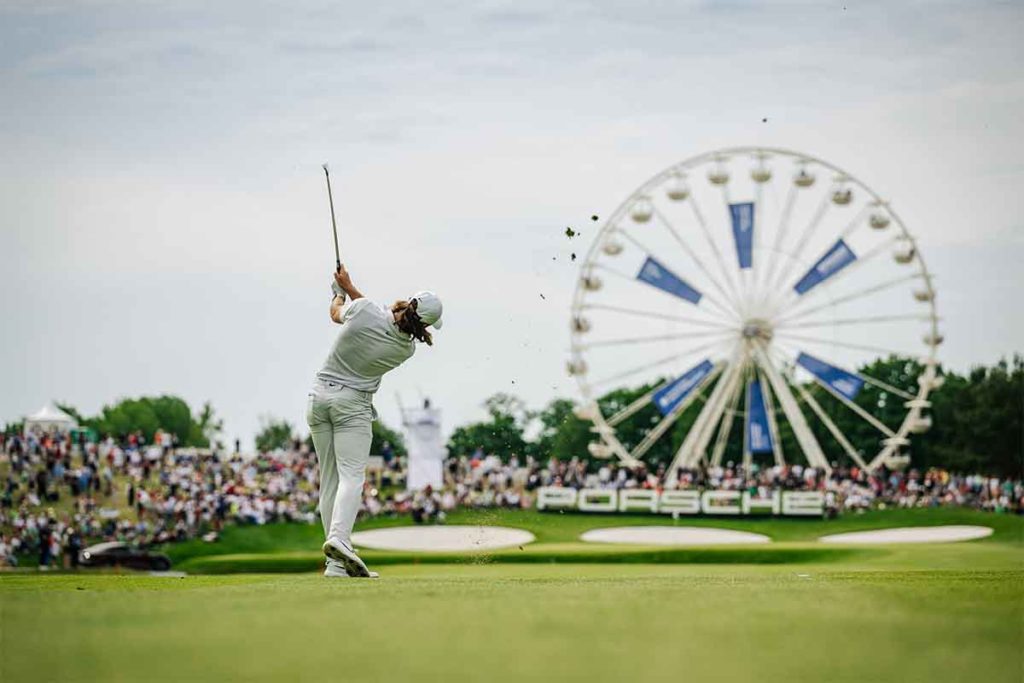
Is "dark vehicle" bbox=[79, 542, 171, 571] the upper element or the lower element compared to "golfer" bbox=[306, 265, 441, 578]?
lower

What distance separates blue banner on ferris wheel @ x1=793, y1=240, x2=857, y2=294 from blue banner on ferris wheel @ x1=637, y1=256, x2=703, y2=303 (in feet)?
12.3

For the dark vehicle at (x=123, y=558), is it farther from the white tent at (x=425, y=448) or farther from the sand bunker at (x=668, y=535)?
the sand bunker at (x=668, y=535)

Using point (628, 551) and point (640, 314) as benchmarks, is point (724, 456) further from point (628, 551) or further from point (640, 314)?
point (628, 551)

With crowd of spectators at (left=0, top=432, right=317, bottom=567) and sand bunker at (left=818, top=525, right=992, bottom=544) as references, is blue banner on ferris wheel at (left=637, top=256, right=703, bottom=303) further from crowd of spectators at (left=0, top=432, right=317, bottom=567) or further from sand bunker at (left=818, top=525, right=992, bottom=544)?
crowd of spectators at (left=0, top=432, right=317, bottom=567)

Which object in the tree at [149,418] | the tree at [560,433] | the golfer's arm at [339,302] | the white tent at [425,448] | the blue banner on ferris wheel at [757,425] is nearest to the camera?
the golfer's arm at [339,302]

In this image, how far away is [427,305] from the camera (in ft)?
42.1

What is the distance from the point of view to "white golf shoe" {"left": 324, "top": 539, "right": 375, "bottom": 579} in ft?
41.4

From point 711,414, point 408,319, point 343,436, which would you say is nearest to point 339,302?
point 408,319

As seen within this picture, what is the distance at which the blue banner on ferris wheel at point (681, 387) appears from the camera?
5344 centimetres

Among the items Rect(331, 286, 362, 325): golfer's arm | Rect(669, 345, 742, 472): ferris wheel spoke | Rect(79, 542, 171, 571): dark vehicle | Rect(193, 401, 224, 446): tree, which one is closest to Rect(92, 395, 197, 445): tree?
Rect(193, 401, 224, 446): tree

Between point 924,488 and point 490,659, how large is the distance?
157 ft

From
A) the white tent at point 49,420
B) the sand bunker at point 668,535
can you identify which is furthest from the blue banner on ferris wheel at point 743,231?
the white tent at point 49,420

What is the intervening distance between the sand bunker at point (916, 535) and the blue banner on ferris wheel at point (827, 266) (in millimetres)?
11817

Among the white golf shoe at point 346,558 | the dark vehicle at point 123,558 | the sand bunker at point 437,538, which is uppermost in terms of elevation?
the white golf shoe at point 346,558
